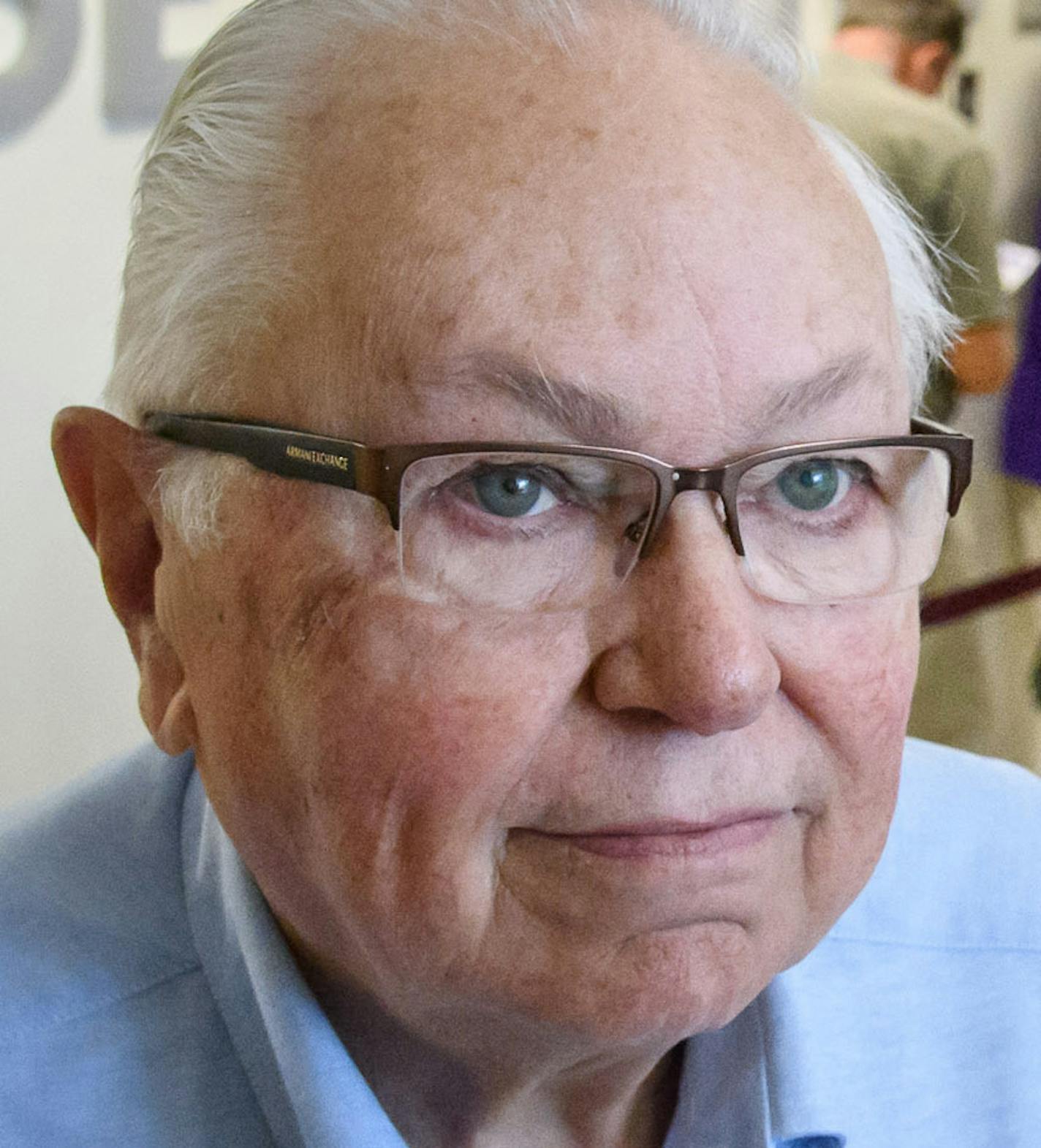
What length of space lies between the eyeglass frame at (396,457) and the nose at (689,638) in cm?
1

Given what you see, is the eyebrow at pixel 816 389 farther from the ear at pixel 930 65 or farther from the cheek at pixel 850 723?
the ear at pixel 930 65

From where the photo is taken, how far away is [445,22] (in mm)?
1057

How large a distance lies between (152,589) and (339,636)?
0.90ft

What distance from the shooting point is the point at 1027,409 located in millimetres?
3801

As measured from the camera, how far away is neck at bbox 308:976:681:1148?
1.14 m

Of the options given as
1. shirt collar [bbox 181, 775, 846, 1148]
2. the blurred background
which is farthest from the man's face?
the blurred background

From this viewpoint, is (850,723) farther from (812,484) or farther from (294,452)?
(294,452)

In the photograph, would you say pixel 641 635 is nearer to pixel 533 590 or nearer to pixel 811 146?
pixel 533 590

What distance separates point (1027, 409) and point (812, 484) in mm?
2940

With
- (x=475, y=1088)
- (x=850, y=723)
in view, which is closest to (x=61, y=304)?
(x=475, y=1088)

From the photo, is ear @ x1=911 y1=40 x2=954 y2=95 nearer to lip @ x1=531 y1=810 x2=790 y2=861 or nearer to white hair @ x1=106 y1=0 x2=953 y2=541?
white hair @ x1=106 y1=0 x2=953 y2=541

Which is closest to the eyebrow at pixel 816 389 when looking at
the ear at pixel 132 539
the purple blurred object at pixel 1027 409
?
the ear at pixel 132 539

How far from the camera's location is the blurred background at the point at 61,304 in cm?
243

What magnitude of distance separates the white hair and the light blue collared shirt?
0.36 m
